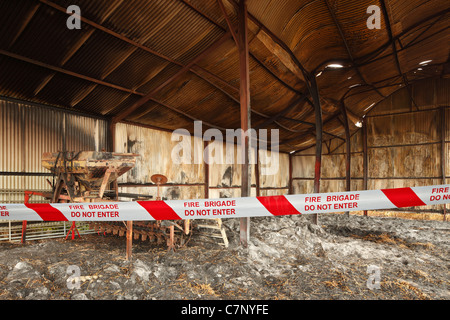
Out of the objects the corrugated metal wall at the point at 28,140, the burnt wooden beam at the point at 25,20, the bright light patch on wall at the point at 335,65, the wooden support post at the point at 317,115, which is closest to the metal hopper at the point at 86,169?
the corrugated metal wall at the point at 28,140

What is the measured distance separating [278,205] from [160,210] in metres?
1.60

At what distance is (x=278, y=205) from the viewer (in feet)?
12.0

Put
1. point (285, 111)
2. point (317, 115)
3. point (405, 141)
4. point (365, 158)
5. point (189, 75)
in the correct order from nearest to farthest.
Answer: point (189, 75), point (317, 115), point (285, 111), point (405, 141), point (365, 158)

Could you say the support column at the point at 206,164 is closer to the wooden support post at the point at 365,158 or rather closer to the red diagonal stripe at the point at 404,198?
the wooden support post at the point at 365,158

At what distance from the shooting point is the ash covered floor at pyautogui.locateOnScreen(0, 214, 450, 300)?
4344 mm

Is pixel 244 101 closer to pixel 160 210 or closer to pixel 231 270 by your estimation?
pixel 231 270

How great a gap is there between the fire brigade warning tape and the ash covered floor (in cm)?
117

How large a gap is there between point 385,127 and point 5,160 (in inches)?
785

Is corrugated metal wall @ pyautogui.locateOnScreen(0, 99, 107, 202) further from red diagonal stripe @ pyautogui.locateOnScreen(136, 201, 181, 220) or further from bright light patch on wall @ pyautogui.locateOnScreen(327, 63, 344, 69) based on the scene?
bright light patch on wall @ pyautogui.locateOnScreen(327, 63, 344, 69)

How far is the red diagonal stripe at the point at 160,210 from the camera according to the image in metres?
3.81

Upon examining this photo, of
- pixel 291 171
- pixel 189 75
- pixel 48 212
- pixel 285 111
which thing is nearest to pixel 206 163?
pixel 285 111

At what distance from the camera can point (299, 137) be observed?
18.8 m

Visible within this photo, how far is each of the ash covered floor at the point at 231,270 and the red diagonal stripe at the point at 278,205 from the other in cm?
179

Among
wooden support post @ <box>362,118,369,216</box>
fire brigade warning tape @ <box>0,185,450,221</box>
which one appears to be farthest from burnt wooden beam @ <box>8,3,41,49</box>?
wooden support post @ <box>362,118,369,216</box>
